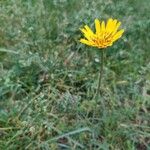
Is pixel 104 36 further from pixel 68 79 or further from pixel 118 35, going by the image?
pixel 68 79

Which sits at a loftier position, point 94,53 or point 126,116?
point 94,53

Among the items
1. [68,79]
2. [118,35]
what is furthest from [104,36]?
[68,79]

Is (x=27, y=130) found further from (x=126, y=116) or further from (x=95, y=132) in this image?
(x=126, y=116)

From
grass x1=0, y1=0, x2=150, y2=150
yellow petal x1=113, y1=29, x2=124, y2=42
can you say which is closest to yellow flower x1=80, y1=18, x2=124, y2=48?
yellow petal x1=113, y1=29, x2=124, y2=42

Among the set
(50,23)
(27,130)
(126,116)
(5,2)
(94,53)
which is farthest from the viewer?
(5,2)

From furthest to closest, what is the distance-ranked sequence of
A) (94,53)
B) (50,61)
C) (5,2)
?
(5,2) < (94,53) < (50,61)

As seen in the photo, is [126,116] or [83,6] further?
[83,6]

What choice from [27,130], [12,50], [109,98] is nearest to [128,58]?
[109,98]

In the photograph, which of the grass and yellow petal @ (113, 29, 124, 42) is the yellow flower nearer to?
yellow petal @ (113, 29, 124, 42)
